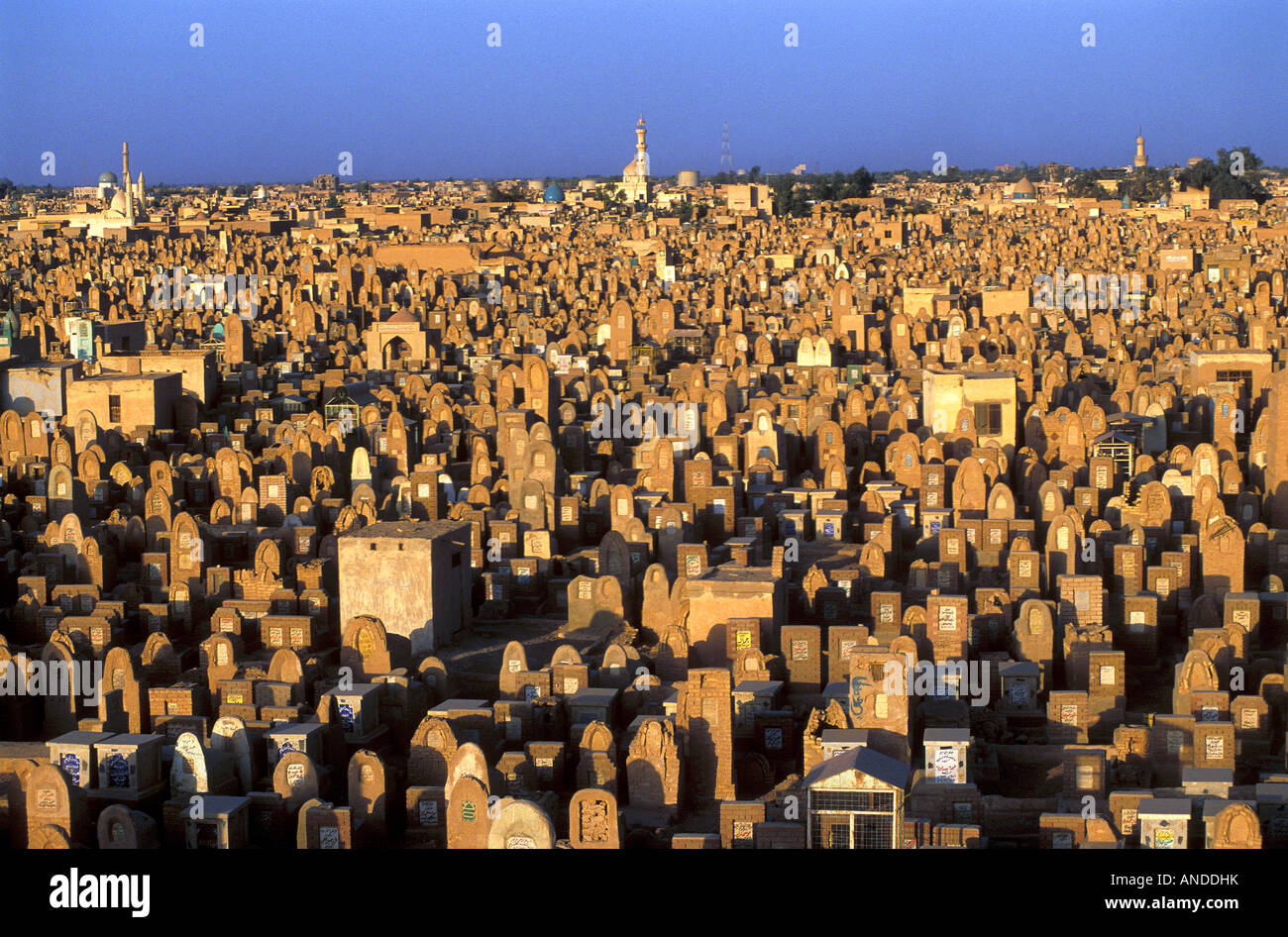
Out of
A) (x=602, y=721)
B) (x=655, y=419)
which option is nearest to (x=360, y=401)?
(x=655, y=419)

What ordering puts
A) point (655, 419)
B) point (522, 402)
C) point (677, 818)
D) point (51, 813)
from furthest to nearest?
point (522, 402)
point (655, 419)
point (677, 818)
point (51, 813)

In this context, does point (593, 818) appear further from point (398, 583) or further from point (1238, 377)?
point (1238, 377)

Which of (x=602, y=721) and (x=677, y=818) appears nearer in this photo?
(x=677, y=818)

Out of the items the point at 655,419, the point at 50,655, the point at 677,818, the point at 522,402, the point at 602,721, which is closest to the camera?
the point at 677,818

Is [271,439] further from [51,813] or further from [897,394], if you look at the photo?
[51,813]

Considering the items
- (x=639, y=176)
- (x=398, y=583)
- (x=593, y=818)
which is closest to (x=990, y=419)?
(x=398, y=583)

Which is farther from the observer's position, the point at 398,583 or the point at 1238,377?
the point at 1238,377

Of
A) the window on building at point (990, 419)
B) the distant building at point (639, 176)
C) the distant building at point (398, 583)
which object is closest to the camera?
the distant building at point (398, 583)

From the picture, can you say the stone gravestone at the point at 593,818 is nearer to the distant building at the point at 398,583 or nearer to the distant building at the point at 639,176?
the distant building at the point at 398,583

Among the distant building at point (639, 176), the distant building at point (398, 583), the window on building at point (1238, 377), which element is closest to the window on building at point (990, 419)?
the window on building at point (1238, 377)
